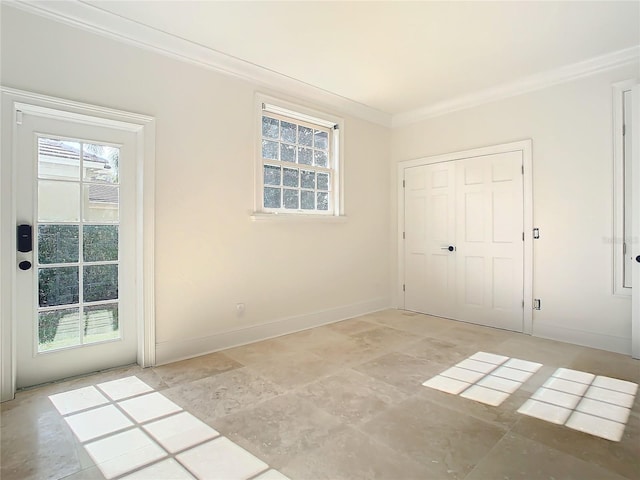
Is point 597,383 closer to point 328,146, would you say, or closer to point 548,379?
point 548,379

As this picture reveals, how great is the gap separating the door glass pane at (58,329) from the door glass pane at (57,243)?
39 centimetres

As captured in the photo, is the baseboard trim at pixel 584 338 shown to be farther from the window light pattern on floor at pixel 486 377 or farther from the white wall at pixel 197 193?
the white wall at pixel 197 193

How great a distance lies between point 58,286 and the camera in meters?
2.58

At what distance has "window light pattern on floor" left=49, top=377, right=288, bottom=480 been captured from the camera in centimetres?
163

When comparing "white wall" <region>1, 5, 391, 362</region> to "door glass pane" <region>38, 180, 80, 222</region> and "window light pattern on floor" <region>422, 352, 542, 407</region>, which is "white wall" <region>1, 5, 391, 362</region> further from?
"window light pattern on floor" <region>422, 352, 542, 407</region>

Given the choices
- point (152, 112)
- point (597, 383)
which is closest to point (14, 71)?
point (152, 112)

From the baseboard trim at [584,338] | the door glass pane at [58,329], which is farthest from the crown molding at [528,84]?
the door glass pane at [58,329]

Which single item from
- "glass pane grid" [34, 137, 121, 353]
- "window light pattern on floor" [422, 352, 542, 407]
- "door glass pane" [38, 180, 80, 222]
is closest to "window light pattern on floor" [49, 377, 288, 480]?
"glass pane grid" [34, 137, 121, 353]

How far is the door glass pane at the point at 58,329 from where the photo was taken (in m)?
2.52

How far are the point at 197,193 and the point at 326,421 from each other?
2212 mm

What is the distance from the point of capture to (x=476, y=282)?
4.26m

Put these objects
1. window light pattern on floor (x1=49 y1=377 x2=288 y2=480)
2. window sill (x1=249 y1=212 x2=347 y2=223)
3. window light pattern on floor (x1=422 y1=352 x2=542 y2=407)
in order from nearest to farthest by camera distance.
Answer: window light pattern on floor (x1=49 y1=377 x2=288 y2=480) < window light pattern on floor (x1=422 y1=352 x2=542 y2=407) < window sill (x1=249 y1=212 x2=347 y2=223)

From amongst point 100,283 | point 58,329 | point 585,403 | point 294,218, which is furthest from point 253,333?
point 585,403

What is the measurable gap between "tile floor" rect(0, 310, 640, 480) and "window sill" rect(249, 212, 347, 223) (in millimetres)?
1339
